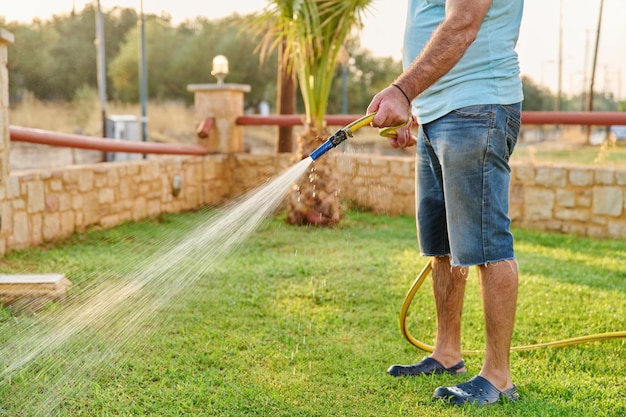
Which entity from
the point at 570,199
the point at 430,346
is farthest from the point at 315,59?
the point at 430,346

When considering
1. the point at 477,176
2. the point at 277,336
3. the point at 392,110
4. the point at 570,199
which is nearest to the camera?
the point at 392,110

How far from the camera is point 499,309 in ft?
8.56

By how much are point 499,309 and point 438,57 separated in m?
0.89

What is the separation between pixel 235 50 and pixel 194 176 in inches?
1053

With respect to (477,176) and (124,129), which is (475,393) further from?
(124,129)

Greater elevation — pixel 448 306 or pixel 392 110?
pixel 392 110

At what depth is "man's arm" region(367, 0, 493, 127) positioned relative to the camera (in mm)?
2430

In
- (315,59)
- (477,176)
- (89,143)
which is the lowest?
(477,176)

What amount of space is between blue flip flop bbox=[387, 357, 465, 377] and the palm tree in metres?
3.78

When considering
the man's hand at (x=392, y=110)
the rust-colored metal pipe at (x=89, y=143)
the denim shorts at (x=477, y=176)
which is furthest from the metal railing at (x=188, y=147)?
the man's hand at (x=392, y=110)

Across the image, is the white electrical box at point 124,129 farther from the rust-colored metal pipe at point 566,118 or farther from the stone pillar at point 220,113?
the rust-colored metal pipe at point 566,118

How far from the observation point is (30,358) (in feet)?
9.80

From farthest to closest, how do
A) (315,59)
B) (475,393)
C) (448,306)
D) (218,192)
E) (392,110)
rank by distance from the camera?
1. (218,192)
2. (315,59)
3. (448,306)
4. (475,393)
5. (392,110)

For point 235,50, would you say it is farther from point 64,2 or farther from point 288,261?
point 288,261
